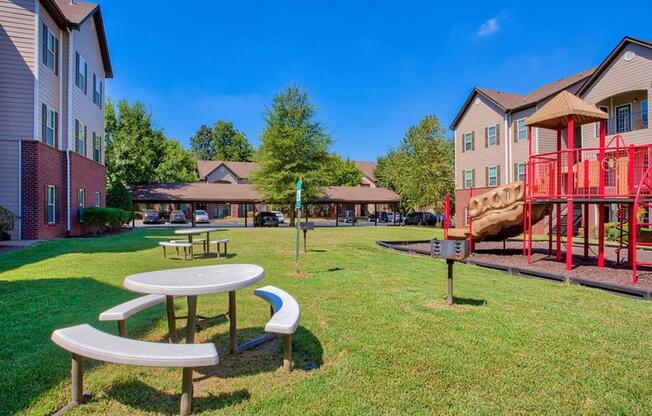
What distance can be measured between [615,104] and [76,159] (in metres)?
27.1

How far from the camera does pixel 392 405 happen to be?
3.07m

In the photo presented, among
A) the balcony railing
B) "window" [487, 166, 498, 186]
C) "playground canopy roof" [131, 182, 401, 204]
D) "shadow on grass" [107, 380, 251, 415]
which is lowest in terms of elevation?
"shadow on grass" [107, 380, 251, 415]

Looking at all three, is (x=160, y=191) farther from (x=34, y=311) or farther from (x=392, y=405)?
(x=392, y=405)

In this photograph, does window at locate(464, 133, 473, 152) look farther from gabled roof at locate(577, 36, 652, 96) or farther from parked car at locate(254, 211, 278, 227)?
parked car at locate(254, 211, 278, 227)

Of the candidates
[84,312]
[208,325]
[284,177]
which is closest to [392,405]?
[208,325]

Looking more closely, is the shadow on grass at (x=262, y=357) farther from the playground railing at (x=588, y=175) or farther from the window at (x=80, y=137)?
the window at (x=80, y=137)

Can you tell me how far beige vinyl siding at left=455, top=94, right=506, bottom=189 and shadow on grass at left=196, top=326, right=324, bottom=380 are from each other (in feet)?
87.6

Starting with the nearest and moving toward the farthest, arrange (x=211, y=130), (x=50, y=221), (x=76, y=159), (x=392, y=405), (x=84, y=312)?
(x=392, y=405) → (x=84, y=312) → (x=50, y=221) → (x=76, y=159) → (x=211, y=130)

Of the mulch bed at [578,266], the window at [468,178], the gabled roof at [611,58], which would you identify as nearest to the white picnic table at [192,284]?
the mulch bed at [578,266]

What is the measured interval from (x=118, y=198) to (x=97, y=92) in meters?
8.71

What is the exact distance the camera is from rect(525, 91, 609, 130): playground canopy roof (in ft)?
Result: 33.1

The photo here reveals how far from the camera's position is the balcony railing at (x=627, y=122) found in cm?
1983

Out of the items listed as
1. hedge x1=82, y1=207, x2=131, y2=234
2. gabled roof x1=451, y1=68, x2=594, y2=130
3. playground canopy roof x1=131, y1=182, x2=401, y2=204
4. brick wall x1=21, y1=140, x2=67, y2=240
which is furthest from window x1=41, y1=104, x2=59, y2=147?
gabled roof x1=451, y1=68, x2=594, y2=130

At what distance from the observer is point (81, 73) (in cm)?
1967
